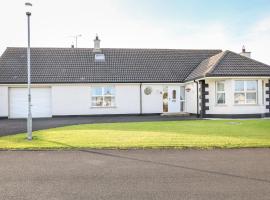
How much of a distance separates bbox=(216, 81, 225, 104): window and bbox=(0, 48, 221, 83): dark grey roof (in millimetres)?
5069

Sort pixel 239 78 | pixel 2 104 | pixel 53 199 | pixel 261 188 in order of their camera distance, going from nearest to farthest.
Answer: pixel 53 199
pixel 261 188
pixel 239 78
pixel 2 104

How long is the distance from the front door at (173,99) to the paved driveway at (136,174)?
17.7 meters

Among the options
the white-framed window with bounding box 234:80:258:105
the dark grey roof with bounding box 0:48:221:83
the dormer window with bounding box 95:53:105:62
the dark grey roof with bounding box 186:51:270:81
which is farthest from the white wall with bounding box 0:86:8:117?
→ the white-framed window with bounding box 234:80:258:105

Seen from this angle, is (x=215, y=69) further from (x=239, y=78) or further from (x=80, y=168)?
(x=80, y=168)

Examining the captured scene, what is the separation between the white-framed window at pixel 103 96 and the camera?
2725 cm

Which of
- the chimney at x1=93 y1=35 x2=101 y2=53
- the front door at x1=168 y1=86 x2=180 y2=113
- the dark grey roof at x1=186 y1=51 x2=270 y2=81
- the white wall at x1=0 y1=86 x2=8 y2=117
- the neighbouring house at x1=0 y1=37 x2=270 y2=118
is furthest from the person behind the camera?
the chimney at x1=93 y1=35 x2=101 y2=53

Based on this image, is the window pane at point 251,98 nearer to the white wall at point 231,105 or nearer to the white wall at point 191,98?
the white wall at point 231,105

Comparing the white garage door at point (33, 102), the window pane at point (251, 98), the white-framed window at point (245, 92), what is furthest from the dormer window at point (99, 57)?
the window pane at point (251, 98)

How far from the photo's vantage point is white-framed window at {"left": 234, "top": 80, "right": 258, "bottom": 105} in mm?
22734

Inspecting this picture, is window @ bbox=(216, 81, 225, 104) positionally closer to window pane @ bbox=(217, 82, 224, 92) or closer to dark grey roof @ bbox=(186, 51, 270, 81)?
window pane @ bbox=(217, 82, 224, 92)

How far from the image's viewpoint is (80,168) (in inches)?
320

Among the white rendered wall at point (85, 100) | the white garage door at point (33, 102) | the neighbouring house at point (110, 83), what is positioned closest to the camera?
the neighbouring house at point (110, 83)

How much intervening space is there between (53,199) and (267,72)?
67.0 feet

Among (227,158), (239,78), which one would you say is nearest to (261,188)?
(227,158)
